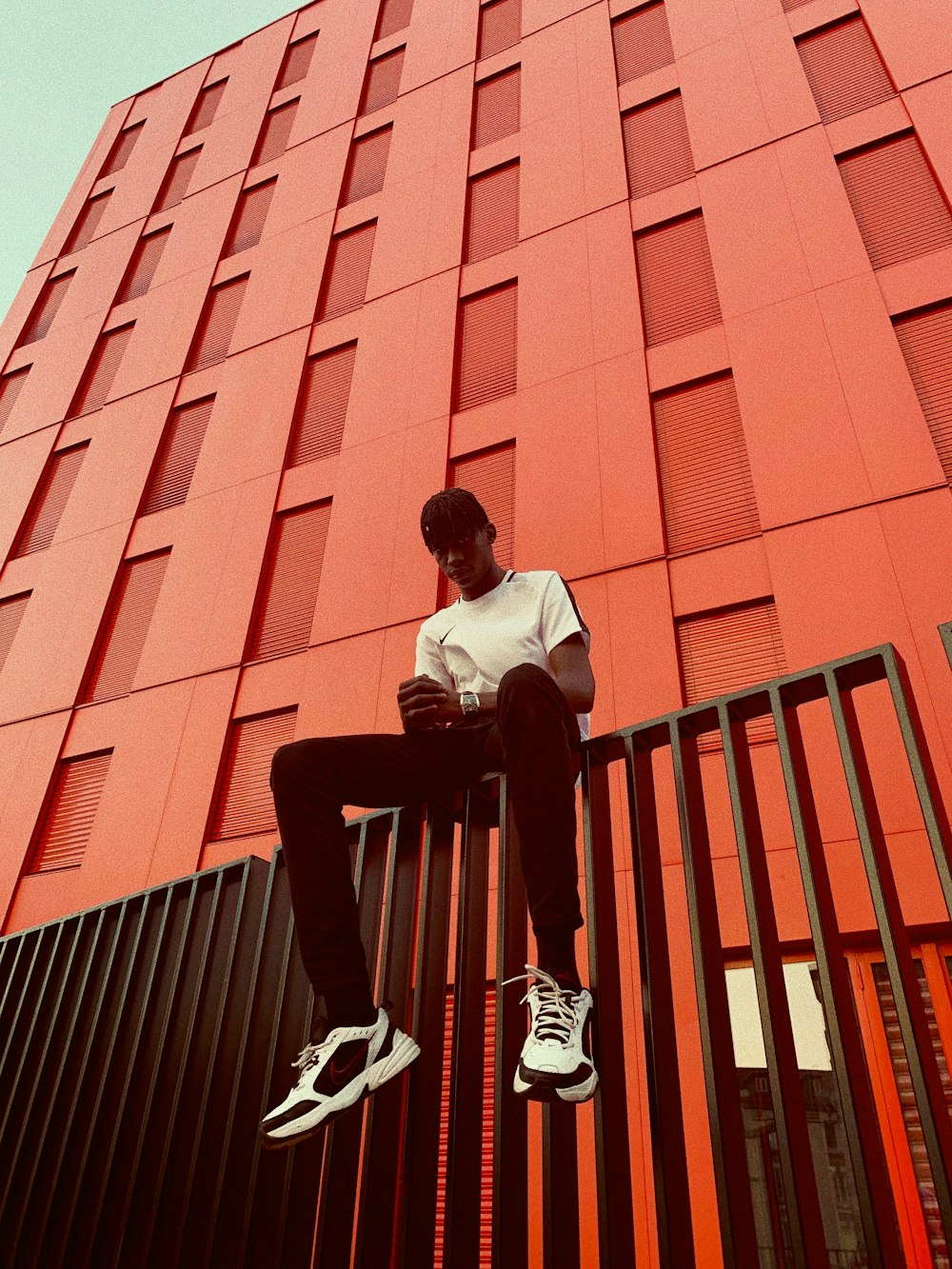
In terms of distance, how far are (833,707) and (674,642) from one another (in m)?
5.55

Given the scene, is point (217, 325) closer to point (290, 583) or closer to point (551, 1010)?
point (290, 583)

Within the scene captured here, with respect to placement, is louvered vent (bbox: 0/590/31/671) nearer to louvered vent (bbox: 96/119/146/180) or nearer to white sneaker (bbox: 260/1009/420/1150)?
white sneaker (bbox: 260/1009/420/1150)

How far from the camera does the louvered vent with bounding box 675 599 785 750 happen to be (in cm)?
722

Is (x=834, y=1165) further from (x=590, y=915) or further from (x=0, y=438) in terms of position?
(x=0, y=438)

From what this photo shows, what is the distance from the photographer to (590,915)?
7.78 feet

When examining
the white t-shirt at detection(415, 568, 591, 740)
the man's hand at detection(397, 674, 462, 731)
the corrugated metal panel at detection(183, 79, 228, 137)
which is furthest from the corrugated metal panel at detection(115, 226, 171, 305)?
the man's hand at detection(397, 674, 462, 731)

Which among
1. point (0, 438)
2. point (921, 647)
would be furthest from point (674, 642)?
point (0, 438)

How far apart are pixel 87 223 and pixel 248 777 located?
52.1 feet

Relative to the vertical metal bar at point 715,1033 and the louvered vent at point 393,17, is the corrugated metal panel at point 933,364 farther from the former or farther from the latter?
the louvered vent at point 393,17

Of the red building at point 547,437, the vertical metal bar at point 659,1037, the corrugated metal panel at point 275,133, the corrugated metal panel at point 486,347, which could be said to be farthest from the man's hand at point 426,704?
the corrugated metal panel at point 275,133

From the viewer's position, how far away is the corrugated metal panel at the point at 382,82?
1540 centimetres

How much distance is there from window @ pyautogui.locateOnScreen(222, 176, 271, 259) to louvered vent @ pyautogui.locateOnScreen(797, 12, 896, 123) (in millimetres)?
9225

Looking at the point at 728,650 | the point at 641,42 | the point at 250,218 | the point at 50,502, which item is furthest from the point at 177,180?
the point at 728,650

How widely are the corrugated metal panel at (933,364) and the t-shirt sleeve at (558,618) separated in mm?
5551
